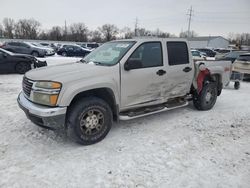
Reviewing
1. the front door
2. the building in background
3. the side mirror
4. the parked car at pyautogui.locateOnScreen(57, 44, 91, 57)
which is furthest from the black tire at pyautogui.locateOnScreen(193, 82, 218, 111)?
the building in background

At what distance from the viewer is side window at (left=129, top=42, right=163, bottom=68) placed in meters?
4.65

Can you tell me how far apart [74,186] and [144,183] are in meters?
0.91

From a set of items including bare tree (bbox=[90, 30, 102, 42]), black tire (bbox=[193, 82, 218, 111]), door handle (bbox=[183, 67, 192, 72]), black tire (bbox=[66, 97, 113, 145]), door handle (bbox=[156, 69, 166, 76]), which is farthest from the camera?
bare tree (bbox=[90, 30, 102, 42])

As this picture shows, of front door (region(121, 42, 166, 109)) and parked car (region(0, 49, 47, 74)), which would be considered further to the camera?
parked car (region(0, 49, 47, 74))

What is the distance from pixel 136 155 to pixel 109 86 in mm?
1283

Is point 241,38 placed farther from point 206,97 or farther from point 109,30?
point 206,97

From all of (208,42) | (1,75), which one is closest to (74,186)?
(1,75)

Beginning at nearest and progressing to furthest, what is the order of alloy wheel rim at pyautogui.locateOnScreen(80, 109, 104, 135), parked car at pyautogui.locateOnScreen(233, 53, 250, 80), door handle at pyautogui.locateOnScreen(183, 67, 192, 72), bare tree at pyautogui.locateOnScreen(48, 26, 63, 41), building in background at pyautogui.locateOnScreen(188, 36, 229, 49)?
alloy wheel rim at pyautogui.locateOnScreen(80, 109, 104, 135) → door handle at pyautogui.locateOnScreen(183, 67, 192, 72) → parked car at pyautogui.locateOnScreen(233, 53, 250, 80) → bare tree at pyautogui.locateOnScreen(48, 26, 63, 41) → building in background at pyautogui.locateOnScreen(188, 36, 229, 49)

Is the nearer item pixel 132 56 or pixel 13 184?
pixel 13 184

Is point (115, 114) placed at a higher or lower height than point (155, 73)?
lower

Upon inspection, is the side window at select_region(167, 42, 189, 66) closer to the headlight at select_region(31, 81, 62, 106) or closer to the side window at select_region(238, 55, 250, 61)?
the headlight at select_region(31, 81, 62, 106)

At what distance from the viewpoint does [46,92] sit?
12.2 feet

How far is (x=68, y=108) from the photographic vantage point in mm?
3971

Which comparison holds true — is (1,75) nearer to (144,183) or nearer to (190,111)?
(190,111)
